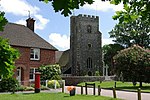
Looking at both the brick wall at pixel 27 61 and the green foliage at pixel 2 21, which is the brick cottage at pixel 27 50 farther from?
the green foliage at pixel 2 21

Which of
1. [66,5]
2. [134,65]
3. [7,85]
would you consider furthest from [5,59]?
[134,65]

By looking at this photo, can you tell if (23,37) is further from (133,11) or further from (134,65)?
(133,11)

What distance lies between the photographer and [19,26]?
146ft

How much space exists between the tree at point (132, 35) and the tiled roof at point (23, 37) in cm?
3785

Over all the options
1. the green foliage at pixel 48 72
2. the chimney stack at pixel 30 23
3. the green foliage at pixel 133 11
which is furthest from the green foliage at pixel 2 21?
the chimney stack at pixel 30 23

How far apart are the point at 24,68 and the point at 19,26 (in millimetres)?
7417

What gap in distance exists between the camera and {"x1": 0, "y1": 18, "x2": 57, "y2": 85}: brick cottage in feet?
131

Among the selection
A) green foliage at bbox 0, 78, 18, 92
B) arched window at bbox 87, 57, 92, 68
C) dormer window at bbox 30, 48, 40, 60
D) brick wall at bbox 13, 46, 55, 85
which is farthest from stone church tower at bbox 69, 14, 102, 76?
green foliage at bbox 0, 78, 18, 92

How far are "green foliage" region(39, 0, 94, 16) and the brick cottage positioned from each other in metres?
35.5

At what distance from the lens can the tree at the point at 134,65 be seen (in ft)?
117

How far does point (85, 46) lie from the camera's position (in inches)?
2854

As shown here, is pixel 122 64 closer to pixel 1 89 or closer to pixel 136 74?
pixel 136 74

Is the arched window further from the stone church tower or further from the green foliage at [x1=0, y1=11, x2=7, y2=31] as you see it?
the green foliage at [x1=0, y1=11, x2=7, y2=31]

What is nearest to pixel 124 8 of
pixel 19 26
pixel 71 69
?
pixel 19 26
